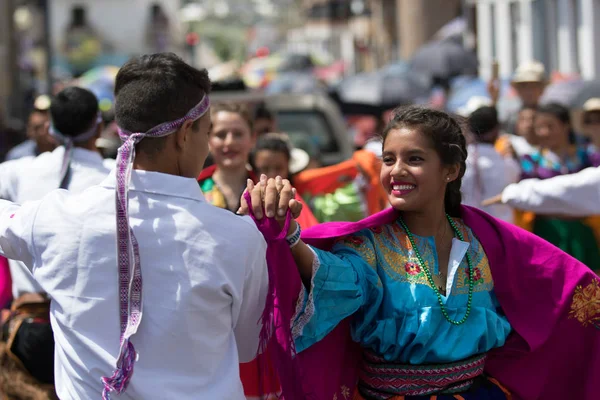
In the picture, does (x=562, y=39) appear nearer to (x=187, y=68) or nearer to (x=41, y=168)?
Result: (x=41, y=168)

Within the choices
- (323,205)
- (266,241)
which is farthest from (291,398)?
(323,205)

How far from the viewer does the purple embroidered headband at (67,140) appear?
4965 mm

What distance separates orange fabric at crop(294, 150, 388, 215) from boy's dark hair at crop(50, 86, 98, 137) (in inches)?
67.2

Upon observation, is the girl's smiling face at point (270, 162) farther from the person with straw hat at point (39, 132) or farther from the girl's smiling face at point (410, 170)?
the girl's smiling face at point (410, 170)

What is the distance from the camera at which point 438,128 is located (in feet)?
12.2

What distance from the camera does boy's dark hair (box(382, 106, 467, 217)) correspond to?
12.2ft

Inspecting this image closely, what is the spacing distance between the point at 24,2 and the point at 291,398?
73.5ft

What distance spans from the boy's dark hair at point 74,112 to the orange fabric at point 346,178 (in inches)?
67.2

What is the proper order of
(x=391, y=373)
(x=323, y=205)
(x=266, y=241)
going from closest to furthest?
(x=266, y=241), (x=391, y=373), (x=323, y=205)

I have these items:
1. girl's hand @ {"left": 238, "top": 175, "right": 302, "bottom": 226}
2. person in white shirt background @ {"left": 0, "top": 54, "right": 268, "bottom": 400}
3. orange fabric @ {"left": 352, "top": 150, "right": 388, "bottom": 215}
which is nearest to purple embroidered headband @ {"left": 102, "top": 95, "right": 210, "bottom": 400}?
person in white shirt background @ {"left": 0, "top": 54, "right": 268, "bottom": 400}

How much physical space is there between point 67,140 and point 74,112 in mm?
139

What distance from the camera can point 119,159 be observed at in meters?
2.99

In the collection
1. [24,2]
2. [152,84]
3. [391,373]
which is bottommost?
[391,373]

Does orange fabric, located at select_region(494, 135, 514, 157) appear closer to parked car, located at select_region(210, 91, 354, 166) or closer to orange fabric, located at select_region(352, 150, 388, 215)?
orange fabric, located at select_region(352, 150, 388, 215)
